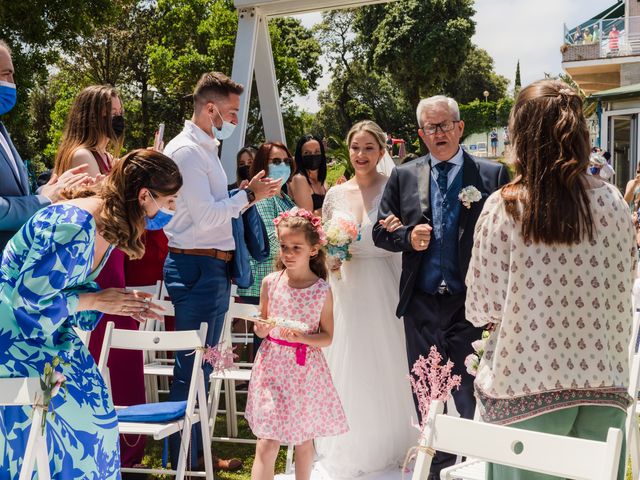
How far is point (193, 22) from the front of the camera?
29828 mm

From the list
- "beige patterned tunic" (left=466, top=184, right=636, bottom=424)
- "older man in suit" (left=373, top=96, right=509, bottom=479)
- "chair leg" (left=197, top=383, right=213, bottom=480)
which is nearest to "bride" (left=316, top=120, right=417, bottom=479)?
"older man in suit" (left=373, top=96, right=509, bottom=479)

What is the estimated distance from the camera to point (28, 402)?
8.87ft

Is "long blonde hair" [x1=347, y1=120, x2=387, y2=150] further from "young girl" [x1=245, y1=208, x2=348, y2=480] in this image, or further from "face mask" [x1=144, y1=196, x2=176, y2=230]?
"face mask" [x1=144, y1=196, x2=176, y2=230]

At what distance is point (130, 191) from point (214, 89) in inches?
79.5

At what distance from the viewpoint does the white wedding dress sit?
5.18 metres

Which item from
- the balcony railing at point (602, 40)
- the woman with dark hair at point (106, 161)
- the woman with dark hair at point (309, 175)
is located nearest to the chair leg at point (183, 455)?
the woman with dark hair at point (106, 161)

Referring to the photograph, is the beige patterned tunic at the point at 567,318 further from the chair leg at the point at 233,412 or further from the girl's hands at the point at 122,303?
the chair leg at the point at 233,412

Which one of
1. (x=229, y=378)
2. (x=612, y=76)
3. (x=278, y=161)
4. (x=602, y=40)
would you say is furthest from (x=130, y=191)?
(x=612, y=76)

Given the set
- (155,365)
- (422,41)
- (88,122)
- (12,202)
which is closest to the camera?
(12,202)

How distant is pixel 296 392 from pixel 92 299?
1540 mm

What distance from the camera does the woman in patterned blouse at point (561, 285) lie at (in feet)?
8.49

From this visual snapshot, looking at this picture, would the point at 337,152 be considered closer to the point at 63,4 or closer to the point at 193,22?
the point at 63,4

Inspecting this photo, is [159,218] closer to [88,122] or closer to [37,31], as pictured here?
[88,122]

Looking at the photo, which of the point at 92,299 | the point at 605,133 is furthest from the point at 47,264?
the point at 605,133
